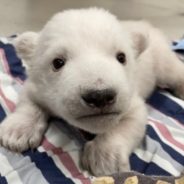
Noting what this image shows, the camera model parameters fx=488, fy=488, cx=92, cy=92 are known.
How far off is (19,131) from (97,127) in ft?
1.13

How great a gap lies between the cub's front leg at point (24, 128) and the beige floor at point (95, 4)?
171 cm

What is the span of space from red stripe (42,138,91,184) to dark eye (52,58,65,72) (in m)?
0.28

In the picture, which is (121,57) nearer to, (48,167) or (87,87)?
(87,87)

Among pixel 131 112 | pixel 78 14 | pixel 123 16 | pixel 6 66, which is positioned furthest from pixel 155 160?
pixel 123 16

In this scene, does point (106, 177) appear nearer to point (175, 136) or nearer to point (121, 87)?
point (121, 87)

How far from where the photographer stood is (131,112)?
1.81 meters

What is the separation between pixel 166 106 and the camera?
2164mm

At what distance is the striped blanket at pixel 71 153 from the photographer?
1.58m

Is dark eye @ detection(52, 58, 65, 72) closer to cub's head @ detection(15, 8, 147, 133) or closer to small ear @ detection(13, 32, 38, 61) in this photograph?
cub's head @ detection(15, 8, 147, 133)

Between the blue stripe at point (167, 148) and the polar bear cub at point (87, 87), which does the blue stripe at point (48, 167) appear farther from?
the blue stripe at point (167, 148)

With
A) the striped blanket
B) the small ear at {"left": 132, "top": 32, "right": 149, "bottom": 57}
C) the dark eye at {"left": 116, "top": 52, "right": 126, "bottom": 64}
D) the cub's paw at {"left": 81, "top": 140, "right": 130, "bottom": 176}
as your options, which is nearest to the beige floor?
the striped blanket

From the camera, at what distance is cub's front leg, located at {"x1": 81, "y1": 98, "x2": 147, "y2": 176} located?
157 centimetres

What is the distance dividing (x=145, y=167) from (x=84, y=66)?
1.49 ft

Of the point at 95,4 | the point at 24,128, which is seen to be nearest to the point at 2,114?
the point at 24,128
